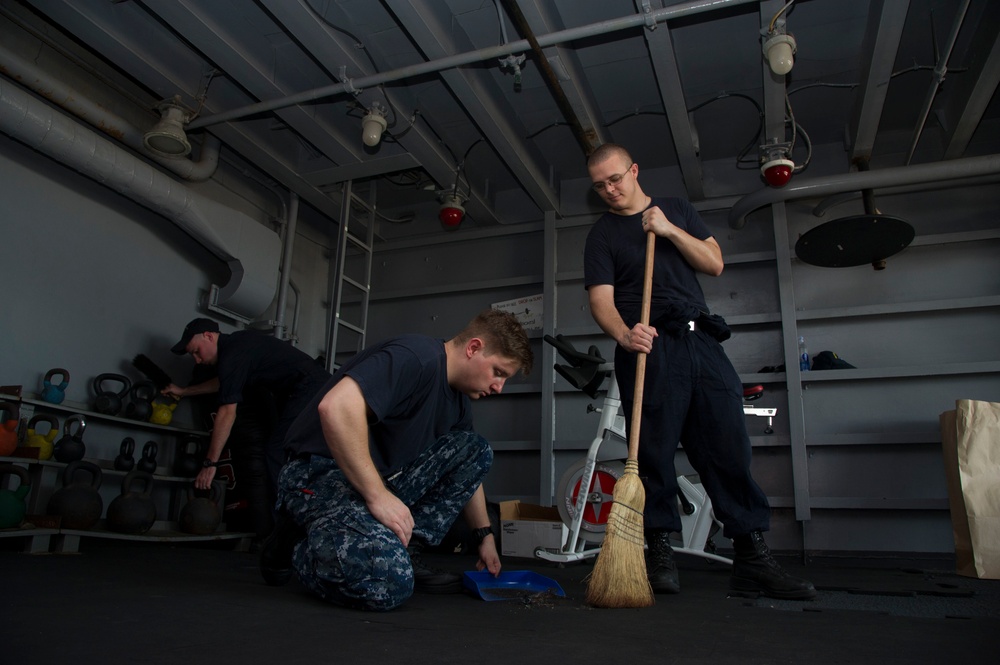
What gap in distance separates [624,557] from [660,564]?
16.2 inches

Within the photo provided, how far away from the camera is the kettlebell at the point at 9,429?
3.26m

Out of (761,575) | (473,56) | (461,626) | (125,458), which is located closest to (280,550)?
(461,626)

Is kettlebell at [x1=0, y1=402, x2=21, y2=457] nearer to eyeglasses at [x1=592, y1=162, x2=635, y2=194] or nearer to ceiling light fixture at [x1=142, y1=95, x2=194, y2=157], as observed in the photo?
ceiling light fixture at [x1=142, y1=95, x2=194, y2=157]

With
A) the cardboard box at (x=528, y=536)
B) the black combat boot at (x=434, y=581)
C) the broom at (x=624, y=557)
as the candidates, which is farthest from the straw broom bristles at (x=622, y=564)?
the cardboard box at (x=528, y=536)

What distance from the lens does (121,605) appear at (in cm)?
173

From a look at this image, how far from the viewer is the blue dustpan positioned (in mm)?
2113

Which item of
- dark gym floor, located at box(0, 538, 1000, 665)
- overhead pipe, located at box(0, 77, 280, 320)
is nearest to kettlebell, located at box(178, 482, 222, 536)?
dark gym floor, located at box(0, 538, 1000, 665)

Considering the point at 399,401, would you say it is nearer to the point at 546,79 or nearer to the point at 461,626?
the point at 461,626

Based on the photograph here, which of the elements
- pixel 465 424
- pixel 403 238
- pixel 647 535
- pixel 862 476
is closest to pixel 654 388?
pixel 647 535

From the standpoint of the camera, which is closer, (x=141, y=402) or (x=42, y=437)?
(x=42, y=437)

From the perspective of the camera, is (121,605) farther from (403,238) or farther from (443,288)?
(403,238)

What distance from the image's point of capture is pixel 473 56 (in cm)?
379

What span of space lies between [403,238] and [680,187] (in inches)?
101

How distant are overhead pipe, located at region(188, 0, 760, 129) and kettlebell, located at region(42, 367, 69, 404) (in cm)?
187
